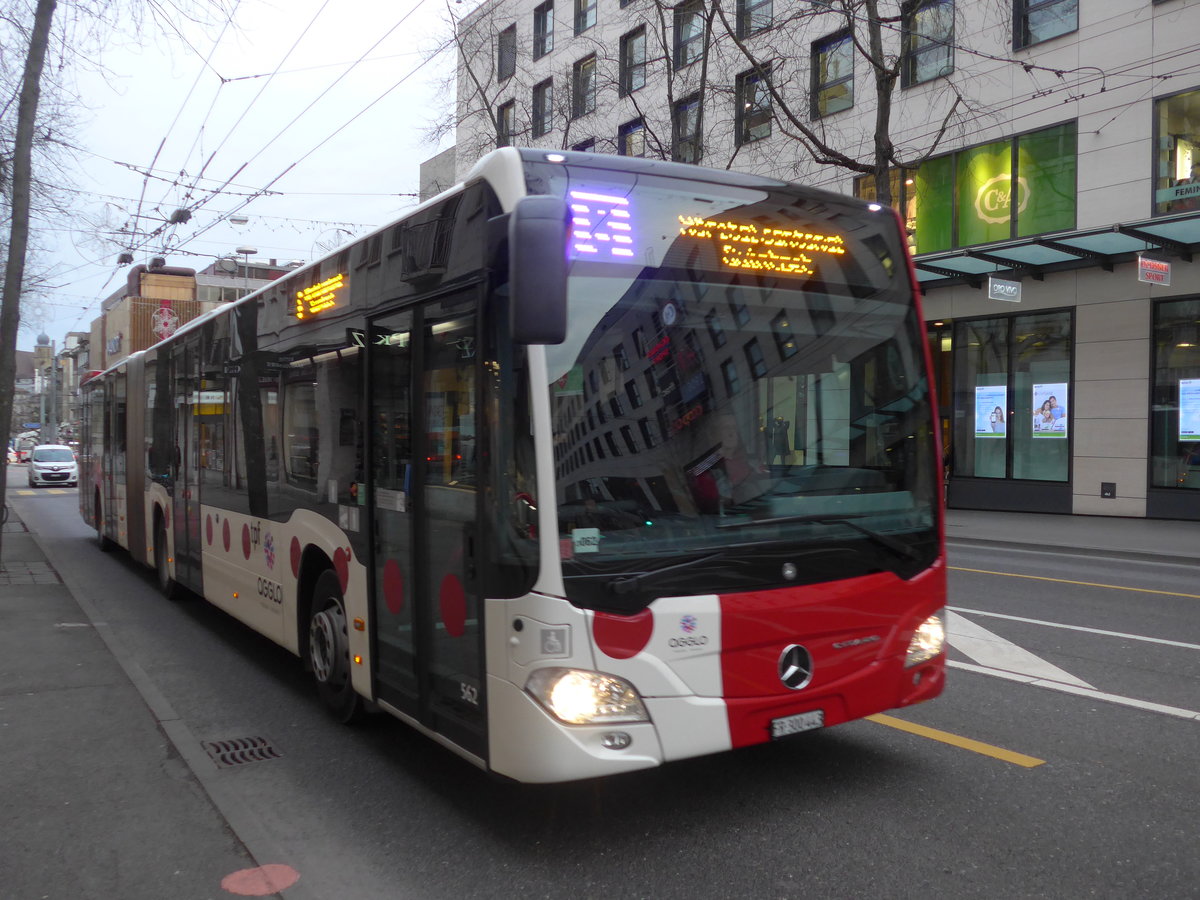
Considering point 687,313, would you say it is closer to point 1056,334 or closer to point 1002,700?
point 1002,700

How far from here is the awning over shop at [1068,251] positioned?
17250 mm

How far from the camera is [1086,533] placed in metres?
16.9

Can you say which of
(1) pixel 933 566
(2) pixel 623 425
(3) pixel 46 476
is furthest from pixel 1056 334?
(3) pixel 46 476

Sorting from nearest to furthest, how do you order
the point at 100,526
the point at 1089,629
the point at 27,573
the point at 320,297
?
1. the point at 320,297
2. the point at 1089,629
3. the point at 27,573
4. the point at 100,526

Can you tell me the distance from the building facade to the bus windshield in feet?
43.0

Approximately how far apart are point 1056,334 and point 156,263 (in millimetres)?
20420

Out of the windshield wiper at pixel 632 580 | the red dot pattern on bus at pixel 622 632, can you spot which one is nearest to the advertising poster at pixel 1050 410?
the windshield wiper at pixel 632 580

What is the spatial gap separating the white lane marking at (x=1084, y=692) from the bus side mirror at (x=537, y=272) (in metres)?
4.43

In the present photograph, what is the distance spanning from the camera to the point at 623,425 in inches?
160

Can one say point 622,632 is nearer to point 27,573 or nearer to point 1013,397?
point 27,573

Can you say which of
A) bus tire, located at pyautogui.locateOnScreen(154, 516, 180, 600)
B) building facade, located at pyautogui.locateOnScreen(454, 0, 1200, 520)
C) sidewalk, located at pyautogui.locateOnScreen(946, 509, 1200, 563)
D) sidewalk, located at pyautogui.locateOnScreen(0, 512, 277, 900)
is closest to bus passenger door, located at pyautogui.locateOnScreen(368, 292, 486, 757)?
sidewalk, located at pyautogui.locateOnScreen(0, 512, 277, 900)

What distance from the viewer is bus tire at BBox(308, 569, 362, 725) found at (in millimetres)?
5887

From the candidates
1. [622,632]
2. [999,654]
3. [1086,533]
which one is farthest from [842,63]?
[622,632]

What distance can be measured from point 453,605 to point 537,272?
1.59 meters
